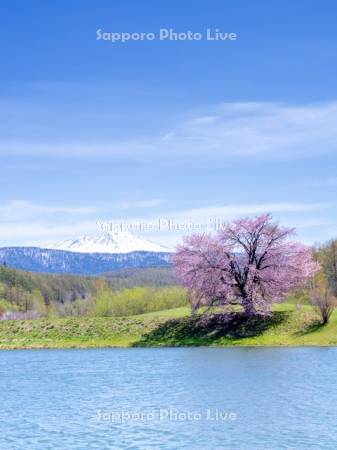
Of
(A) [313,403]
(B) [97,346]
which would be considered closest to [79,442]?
(A) [313,403]

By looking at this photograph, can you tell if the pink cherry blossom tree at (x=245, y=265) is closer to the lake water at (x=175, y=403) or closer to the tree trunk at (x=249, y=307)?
the tree trunk at (x=249, y=307)

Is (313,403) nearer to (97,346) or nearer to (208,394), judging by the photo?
(208,394)

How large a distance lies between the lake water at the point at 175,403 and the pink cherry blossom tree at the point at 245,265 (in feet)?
54.1

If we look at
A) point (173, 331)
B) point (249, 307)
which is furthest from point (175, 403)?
point (173, 331)

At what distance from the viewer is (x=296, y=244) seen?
227 ft

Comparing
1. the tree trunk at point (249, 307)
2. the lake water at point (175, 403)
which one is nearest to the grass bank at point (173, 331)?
the tree trunk at point (249, 307)

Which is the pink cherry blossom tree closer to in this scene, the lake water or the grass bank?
the grass bank

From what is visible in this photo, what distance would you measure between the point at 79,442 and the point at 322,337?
130 feet

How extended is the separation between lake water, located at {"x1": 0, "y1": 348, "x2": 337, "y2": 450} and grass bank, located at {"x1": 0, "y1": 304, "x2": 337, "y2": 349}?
986 cm

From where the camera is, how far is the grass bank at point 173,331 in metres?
61.9

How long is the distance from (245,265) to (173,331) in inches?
358

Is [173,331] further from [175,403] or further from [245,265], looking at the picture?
[175,403]

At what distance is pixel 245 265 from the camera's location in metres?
68.8

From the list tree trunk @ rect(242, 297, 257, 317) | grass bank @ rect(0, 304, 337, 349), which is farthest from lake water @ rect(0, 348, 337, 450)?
tree trunk @ rect(242, 297, 257, 317)
